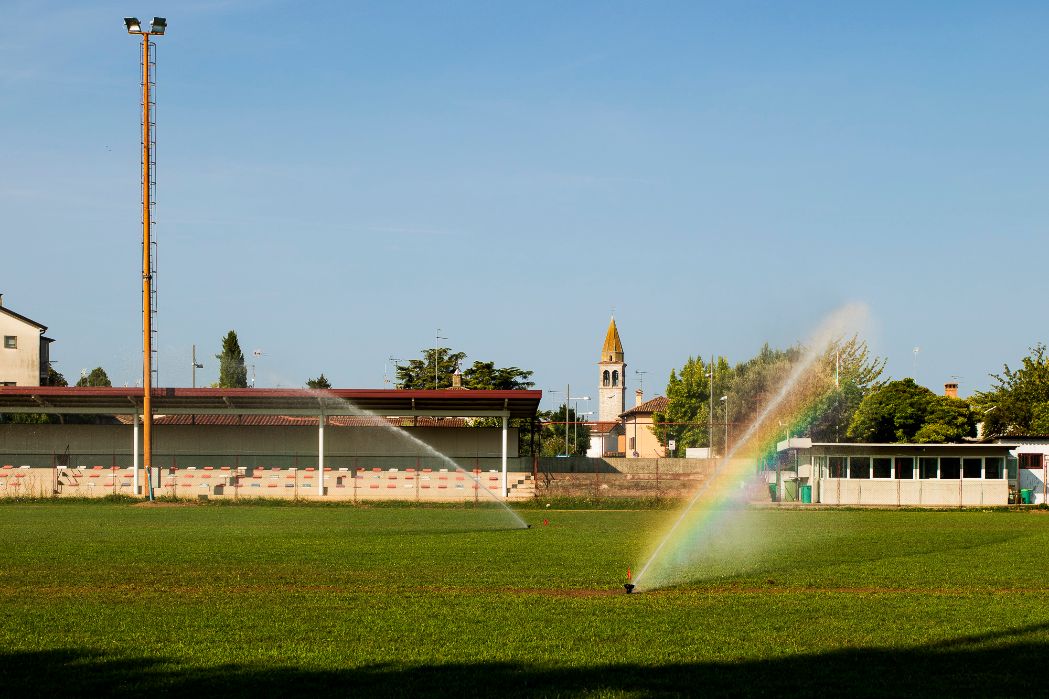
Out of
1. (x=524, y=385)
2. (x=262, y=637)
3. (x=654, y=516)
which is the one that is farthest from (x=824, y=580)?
(x=524, y=385)

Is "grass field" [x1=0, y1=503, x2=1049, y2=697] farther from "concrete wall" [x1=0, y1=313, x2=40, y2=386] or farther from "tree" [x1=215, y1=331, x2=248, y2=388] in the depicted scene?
"tree" [x1=215, y1=331, x2=248, y2=388]

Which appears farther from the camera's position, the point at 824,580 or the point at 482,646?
the point at 824,580

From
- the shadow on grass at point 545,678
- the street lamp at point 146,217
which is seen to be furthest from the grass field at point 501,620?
the street lamp at point 146,217

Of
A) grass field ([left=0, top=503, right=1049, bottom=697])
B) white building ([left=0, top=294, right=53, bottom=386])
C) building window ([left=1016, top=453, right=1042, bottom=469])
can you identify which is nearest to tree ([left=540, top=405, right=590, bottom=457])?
white building ([left=0, top=294, right=53, bottom=386])

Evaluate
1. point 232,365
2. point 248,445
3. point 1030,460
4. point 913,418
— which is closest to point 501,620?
point 248,445

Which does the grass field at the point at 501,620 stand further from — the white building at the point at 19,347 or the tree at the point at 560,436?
the tree at the point at 560,436

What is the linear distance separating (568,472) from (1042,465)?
27.1m

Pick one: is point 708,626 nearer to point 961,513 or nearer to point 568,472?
point 961,513

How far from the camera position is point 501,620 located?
15.4m

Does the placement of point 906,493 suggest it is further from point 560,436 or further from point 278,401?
point 560,436

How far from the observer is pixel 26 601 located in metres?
17.2

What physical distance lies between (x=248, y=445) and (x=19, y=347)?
35508 millimetres

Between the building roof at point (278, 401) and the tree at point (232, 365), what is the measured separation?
69575 mm

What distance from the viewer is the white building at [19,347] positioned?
94000mm
